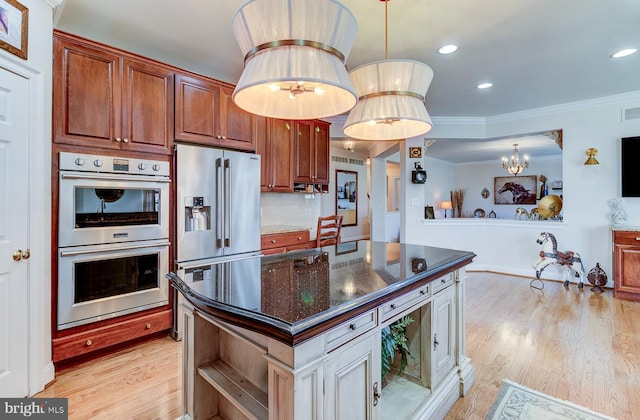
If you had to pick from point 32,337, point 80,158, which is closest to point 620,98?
point 80,158

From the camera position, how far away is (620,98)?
4137 mm

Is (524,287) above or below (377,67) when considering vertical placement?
below

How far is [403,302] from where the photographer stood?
1.41 meters

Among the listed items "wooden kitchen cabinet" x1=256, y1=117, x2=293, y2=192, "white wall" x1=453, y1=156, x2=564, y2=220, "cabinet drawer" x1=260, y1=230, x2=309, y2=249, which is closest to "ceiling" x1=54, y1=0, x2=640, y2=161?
"wooden kitchen cabinet" x1=256, y1=117, x2=293, y2=192

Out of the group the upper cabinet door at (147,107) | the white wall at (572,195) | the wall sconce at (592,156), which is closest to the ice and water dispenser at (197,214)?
the upper cabinet door at (147,107)

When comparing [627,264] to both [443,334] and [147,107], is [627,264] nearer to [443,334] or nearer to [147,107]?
[443,334]

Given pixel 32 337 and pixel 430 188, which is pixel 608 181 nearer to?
pixel 430 188

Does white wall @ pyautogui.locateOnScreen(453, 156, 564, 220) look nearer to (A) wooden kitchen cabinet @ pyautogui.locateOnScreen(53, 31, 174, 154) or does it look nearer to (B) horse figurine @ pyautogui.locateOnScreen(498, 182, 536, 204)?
(B) horse figurine @ pyautogui.locateOnScreen(498, 182, 536, 204)

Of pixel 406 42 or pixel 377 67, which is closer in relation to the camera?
pixel 377 67

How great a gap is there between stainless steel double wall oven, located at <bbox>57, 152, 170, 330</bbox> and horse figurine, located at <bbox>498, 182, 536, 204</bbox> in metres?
9.44

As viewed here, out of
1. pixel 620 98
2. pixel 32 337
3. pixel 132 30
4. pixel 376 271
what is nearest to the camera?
pixel 376 271

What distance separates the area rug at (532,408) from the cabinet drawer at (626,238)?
3.09 metres

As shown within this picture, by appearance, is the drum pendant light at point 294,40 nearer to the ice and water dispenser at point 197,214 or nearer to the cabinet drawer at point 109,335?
the ice and water dispenser at point 197,214

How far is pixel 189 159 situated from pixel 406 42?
217 centimetres
